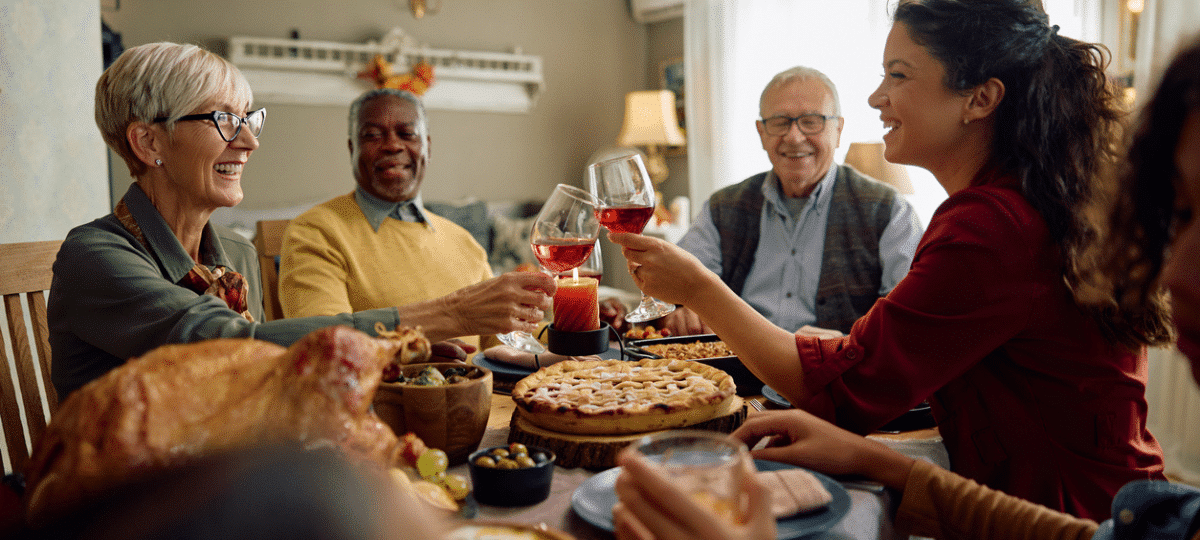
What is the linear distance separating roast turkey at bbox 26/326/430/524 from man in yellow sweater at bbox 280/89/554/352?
1490 millimetres

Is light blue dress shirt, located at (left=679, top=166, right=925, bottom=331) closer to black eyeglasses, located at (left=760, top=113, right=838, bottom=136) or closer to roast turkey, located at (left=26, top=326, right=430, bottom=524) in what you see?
black eyeglasses, located at (left=760, top=113, right=838, bottom=136)

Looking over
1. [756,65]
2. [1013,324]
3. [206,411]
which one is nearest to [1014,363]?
[1013,324]

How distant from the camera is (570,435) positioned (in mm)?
1011

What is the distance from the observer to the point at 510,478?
0.84 meters

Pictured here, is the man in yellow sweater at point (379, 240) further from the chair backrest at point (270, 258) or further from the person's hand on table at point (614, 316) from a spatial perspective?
the person's hand on table at point (614, 316)

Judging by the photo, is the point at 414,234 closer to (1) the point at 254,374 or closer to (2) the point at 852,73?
(1) the point at 254,374

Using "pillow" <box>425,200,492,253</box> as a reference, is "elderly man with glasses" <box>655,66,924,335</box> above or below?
above

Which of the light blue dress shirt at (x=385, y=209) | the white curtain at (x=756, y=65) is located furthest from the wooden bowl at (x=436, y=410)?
the white curtain at (x=756, y=65)

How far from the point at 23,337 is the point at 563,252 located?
108 centimetres

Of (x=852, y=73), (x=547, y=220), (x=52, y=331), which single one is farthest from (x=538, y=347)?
(x=852, y=73)

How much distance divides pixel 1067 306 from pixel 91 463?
1292 millimetres

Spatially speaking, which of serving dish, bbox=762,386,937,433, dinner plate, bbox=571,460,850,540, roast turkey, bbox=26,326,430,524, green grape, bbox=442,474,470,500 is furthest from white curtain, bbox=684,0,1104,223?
roast turkey, bbox=26,326,430,524

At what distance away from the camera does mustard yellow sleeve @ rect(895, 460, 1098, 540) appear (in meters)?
0.88

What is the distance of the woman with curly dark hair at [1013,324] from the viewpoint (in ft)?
3.82
